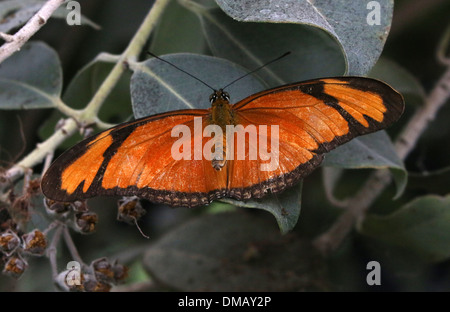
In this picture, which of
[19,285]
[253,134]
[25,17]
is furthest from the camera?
[19,285]

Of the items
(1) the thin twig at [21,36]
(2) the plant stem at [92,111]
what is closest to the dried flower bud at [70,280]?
(2) the plant stem at [92,111]

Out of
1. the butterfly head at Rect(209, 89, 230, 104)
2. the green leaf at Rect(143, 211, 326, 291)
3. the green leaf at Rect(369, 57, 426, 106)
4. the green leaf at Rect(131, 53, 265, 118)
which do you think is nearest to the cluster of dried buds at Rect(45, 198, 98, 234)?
the green leaf at Rect(131, 53, 265, 118)

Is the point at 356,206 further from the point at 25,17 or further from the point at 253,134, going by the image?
the point at 25,17

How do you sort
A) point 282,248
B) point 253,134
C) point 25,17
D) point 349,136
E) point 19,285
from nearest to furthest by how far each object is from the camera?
point 349,136 → point 253,134 → point 25,17 → point 19,285 → point 282,248

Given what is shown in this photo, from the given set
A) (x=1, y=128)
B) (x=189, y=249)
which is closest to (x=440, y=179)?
(x=189, y=249)

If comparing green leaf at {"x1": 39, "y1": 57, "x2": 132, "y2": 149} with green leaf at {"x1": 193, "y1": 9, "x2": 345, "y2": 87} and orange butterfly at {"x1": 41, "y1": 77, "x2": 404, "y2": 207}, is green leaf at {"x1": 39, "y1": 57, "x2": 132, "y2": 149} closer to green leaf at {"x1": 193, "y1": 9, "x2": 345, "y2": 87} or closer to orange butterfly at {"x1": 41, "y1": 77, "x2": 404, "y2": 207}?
green leaf at {"x1": 193, "y1": 9, "x2": 345, "y2": 87}

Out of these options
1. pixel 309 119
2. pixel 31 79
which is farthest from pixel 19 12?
pixel 309 119

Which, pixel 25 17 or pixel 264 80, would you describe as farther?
pixel 25 17
